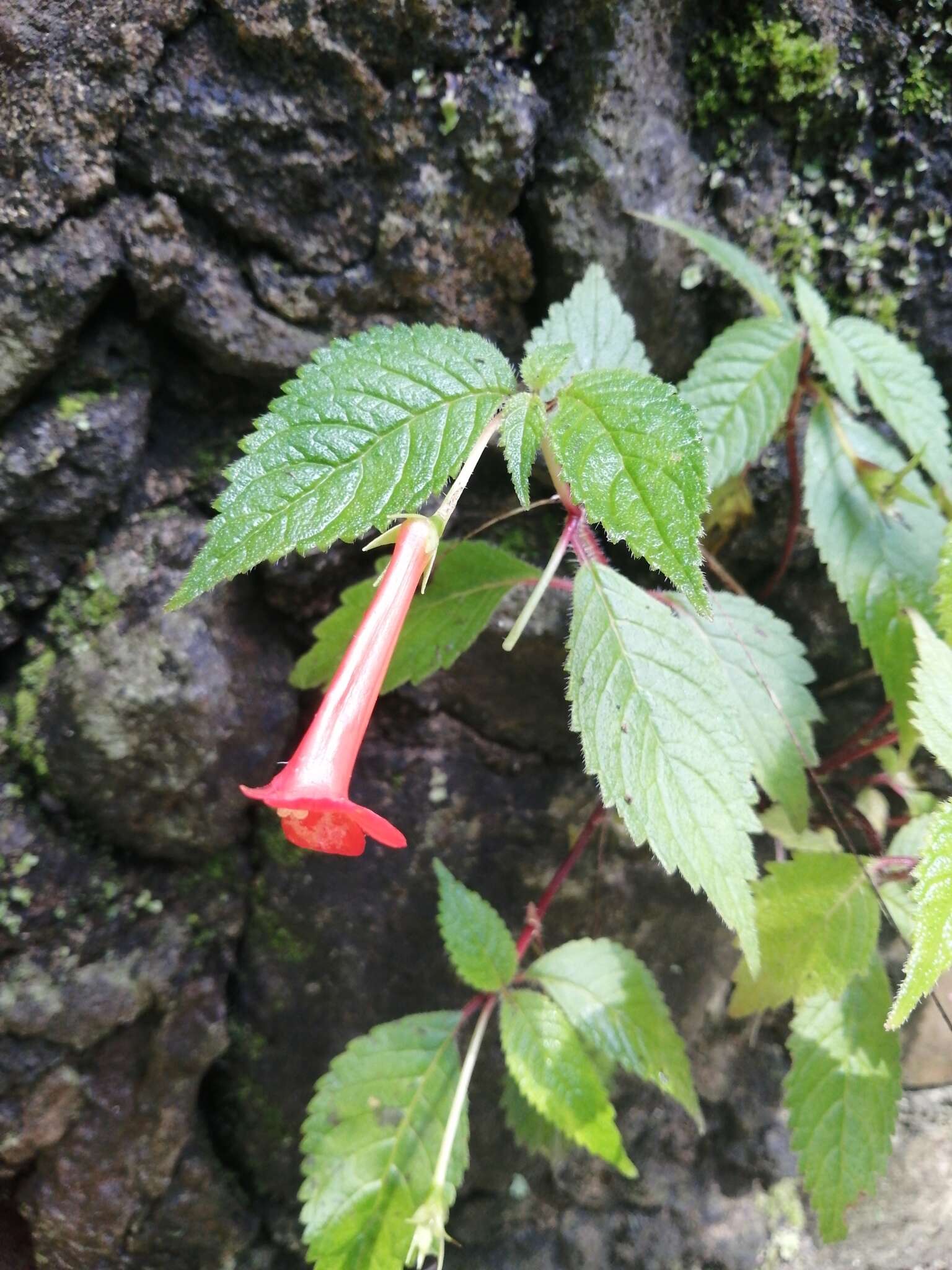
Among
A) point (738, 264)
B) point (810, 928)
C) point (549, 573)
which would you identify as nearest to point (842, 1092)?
point (810, 928)

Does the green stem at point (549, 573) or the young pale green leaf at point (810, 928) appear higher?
the green stem at point (549, 573)

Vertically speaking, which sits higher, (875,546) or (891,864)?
(875,546)

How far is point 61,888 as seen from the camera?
1297 millimetres

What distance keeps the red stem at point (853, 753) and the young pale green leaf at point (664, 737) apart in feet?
2.04

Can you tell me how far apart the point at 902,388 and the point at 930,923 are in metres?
0.93

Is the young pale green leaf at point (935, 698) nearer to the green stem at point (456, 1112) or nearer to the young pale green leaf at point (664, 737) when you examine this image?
the young pale green leaf at point (664, 737)

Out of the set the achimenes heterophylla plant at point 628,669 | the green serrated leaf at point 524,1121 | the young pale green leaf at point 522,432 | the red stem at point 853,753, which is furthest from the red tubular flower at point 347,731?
the red stem at point 853,753

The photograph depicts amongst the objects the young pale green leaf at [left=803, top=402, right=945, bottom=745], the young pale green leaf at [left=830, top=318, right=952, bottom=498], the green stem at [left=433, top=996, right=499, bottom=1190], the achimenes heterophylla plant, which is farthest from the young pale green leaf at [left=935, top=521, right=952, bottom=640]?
the green stem at [left=433, top=996, right=499, bottom=1190]

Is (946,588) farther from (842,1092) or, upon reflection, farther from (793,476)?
(842,1092)

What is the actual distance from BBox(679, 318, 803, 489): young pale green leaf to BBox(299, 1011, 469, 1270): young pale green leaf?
103 cm

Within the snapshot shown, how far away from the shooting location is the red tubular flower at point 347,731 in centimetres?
72

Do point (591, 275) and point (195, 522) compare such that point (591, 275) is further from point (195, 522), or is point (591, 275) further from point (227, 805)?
point (227, 805)

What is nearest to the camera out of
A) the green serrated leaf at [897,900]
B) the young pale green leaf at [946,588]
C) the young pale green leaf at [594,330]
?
the young pale green leaf at [946,588]

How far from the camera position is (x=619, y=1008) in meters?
1.25
